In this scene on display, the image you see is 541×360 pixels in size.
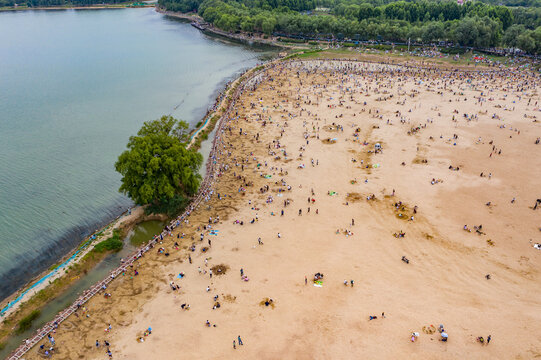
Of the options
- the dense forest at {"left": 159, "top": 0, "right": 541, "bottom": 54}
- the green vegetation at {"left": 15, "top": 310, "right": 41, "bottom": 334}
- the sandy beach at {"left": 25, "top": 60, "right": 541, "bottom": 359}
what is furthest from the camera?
the dense forest at {"left": 159, "top": 0, "right": 541, "bottom": 54}

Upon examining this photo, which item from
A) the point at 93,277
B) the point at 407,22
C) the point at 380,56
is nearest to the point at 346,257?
the point at 93,277

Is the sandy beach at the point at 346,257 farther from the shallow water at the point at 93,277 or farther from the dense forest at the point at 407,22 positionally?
the dense forest at the point at 407,22

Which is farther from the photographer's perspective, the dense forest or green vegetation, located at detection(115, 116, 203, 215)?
the dense forest

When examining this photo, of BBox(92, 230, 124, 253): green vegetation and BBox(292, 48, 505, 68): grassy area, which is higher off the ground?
BBox(292, 48, 505, 68): grassy area

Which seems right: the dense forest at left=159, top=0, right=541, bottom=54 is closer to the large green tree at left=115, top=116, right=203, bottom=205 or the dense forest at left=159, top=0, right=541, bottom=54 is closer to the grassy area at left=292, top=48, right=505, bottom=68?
the grassy area at left=292, top=48, right=505, bottom=68

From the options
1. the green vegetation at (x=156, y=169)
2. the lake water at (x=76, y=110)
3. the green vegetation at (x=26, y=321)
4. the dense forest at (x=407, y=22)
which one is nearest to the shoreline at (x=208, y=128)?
the green vegetation at (x=26, y=321)

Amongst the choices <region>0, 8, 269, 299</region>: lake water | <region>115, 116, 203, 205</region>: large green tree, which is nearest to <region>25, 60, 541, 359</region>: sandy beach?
<region>115, 116, 203, 205</region>: large green tree

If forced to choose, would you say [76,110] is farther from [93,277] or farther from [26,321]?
[26,321]
